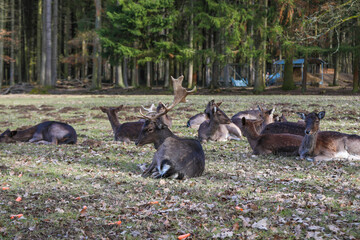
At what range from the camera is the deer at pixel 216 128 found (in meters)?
10.5

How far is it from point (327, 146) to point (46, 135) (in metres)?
6.42

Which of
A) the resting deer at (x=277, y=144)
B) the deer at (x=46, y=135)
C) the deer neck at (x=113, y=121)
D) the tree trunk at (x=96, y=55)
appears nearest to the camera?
the resting deer at (x=277, y=144)

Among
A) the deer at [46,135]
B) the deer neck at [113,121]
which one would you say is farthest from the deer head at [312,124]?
the deer at [46,135]

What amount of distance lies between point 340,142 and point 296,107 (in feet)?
Result: 35.8

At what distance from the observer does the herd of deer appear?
6410 millimetres

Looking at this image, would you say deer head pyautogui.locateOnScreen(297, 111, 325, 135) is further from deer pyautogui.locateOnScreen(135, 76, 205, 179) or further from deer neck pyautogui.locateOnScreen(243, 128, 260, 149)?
deer pyautogui.locateOnScreen(135, 76, 205, 179)

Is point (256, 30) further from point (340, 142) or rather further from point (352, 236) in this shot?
point (352, 236)

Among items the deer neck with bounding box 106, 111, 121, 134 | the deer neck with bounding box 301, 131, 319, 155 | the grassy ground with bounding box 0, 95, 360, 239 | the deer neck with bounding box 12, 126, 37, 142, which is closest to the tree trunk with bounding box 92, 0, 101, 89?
the deer neck with bounding box 106, 111, 121, 134

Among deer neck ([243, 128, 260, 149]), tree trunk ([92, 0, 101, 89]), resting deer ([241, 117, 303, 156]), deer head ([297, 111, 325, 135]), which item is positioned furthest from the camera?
tree trunk ([92, 0, 101, 89])

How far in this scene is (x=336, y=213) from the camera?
4.71 meters

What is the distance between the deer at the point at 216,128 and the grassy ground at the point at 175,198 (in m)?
2.08

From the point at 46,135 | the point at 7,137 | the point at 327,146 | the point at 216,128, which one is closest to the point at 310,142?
the point at 327,146

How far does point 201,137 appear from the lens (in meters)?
10.7

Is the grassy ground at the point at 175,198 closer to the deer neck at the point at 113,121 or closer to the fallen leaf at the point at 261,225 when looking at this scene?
the fallen leaf at the point at 261,225
